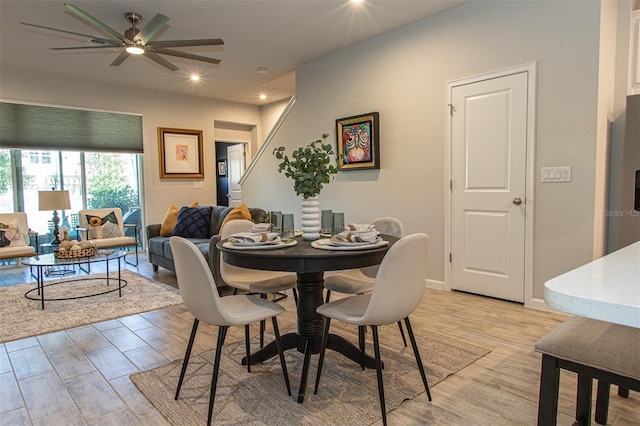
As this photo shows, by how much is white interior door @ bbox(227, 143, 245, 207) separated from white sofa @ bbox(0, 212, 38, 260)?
11.4 ft

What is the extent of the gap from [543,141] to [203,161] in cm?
558

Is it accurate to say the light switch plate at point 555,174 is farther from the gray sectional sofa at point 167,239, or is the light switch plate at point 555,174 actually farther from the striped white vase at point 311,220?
the gray sectional sofa at point 167,239

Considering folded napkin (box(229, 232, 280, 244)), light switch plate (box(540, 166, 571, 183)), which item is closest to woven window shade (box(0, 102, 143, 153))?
folded napkin (box(229, 232, 280, 244))

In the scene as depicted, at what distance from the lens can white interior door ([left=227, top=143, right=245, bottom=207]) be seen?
7.92m

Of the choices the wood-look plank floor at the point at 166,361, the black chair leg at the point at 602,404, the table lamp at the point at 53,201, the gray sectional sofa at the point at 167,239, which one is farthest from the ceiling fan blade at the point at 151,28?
the black chair leg at the point at 602,404

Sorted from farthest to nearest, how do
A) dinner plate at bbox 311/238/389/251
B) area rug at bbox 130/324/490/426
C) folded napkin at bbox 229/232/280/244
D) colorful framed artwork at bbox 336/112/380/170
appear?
colorful framed artwork at bbox 336/112/380/170, folded napkin at bbox 229/232/280/244, dinner plate at bbox 311/238/389/251, area rug at bbox 130/324/490/426

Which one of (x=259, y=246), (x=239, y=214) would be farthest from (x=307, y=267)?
(x=239, y=214)

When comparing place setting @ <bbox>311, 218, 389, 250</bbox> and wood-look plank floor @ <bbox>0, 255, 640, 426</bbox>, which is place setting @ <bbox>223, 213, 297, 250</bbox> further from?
wood-look plank floor @ <bbox>0, 255, 640, 426</bbox>

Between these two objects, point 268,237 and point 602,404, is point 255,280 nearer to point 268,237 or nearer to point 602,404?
point 268,237

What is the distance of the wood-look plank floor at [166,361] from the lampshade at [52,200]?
264 cm

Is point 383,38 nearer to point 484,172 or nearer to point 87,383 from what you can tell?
point 484,172

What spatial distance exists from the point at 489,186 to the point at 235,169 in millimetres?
5801

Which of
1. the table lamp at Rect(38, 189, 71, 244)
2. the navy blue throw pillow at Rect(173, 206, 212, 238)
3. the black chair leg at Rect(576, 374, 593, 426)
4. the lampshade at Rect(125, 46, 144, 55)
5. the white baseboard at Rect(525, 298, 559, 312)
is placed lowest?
the white baseboard at Rect(525, 298, 559, 312)

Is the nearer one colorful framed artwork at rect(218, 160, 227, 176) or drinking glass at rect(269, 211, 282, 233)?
drinking glass at rect(269, 211, 282, 233)
